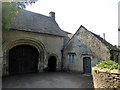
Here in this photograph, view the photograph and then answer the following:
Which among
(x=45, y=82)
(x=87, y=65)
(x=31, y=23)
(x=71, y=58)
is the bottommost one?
(x=45, y=82)

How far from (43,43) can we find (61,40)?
329cm

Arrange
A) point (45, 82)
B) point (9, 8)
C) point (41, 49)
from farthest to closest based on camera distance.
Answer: point (41, 49) < point (45, 82) < point (9, 8)

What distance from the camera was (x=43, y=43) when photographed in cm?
1385

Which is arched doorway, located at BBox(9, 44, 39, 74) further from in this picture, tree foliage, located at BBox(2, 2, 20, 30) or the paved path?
tree foliage, located at BBox(2, 2, 20, 30)

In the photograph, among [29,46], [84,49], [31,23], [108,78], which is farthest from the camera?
[31,23]

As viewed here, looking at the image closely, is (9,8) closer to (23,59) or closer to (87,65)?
(23,59)

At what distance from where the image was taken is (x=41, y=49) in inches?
551

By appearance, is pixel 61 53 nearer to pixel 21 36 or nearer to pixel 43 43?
pixel 43 43

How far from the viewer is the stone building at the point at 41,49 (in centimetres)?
1172

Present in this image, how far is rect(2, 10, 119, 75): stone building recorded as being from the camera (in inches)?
461

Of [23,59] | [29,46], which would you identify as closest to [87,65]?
[29,46]

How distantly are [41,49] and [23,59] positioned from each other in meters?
2.65

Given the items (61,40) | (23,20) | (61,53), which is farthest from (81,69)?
(23,20)

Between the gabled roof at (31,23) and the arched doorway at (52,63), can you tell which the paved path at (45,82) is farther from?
the gabled roof at (31,23)
